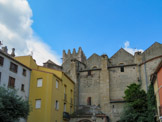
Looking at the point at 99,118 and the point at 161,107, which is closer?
the point at 161,107

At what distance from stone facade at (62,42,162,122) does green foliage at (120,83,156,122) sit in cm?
251

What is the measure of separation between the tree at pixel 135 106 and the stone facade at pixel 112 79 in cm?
248

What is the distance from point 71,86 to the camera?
112ft

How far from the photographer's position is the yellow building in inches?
992

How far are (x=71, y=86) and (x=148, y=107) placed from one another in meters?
13.3

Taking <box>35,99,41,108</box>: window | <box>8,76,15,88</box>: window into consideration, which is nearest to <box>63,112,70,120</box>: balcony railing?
<box>35,99,41,108</box>: window

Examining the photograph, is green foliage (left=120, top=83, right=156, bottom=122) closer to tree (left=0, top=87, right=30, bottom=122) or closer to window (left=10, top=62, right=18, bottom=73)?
tree (left=0, top=87, right=30, bottom=122)

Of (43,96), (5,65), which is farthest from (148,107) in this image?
(5,65)

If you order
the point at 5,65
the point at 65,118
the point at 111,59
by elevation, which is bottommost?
the point at 65,118

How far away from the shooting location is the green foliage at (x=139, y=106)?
25.0 meters

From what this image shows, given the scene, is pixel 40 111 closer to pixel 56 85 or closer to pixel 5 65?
pixel 56 85

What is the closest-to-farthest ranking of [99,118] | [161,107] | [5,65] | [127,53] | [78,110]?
[161,107], [5,65], [99,118], [78,110], [127,53]

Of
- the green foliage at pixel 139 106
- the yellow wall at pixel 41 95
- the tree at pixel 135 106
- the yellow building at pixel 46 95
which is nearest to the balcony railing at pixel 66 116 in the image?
the yellow building at pixel 46 95

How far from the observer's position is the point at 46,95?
85.0ft
